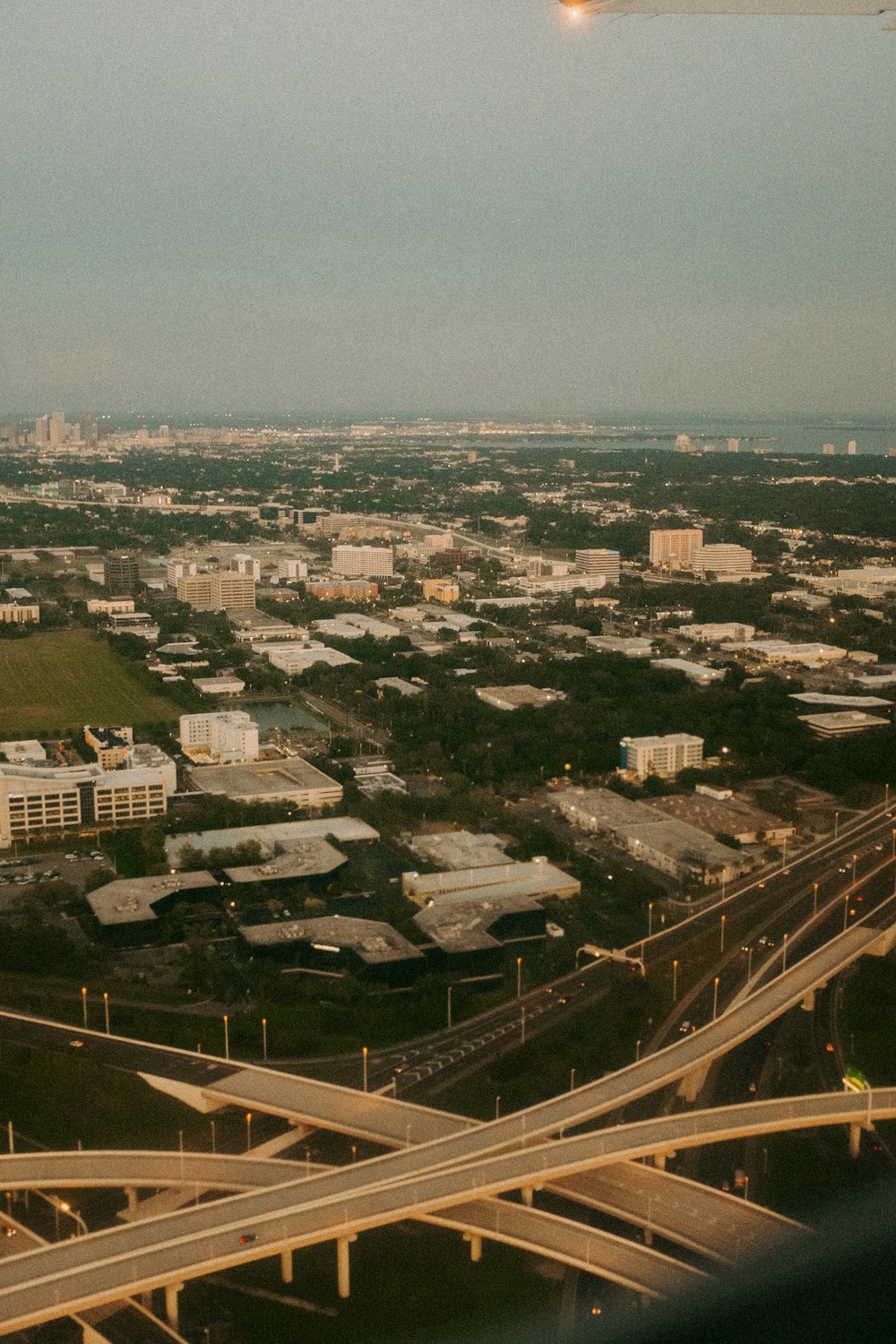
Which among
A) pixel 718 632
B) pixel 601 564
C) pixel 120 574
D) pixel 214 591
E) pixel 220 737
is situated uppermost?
pixel 601 564

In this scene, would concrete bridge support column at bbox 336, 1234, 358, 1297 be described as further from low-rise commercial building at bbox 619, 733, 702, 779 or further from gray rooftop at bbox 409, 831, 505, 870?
low-rise commercial building at bbox 619, 733, 702, 779

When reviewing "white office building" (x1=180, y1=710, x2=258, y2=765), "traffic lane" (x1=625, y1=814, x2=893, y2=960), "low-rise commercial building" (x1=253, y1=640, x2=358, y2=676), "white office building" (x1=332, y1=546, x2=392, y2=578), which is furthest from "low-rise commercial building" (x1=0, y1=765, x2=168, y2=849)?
"white office building" (x1=332, y1=546, x2=392, y2=578)

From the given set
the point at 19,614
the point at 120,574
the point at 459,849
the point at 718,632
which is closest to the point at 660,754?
the point at 459,849

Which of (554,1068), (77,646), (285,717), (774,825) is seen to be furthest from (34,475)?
(554,1068)

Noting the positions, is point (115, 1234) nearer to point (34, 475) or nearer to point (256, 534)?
point (256, 534)

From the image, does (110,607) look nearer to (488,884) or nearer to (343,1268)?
(488,884)

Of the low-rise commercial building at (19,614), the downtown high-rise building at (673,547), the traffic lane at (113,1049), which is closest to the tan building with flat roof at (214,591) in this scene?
the low-rise commercial building at (19,614)

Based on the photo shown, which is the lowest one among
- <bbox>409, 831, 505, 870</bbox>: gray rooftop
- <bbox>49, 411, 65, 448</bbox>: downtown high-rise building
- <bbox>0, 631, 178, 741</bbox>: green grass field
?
<bbox>409, 831, 505, 870</bbox>: gray rooftop

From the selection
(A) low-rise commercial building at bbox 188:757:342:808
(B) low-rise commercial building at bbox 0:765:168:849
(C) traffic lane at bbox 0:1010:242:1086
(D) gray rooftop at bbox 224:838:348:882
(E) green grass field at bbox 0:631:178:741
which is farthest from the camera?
(E) green grass field at bbox 0:631:178:741
